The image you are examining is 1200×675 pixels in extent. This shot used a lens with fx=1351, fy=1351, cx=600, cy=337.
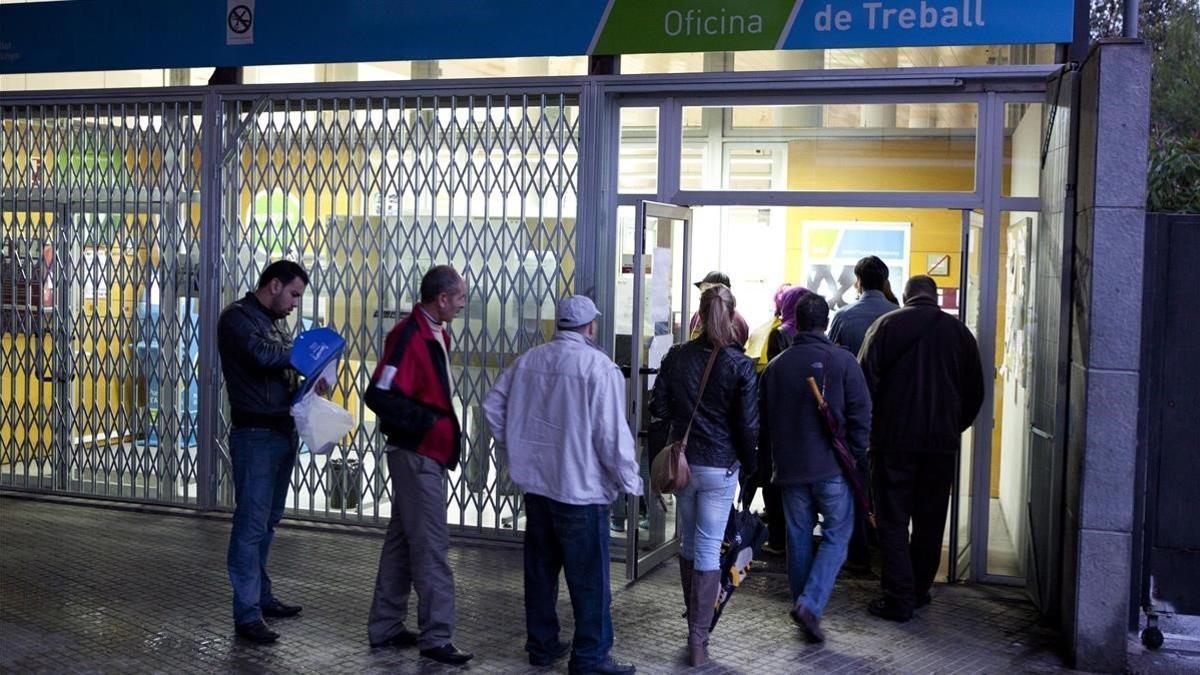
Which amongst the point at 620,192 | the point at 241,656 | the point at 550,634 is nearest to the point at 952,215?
the point at 620,192

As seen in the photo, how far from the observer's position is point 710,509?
621cm

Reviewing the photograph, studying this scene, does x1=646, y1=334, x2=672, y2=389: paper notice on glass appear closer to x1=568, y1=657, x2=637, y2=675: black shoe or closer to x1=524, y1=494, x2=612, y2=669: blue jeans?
x1=524, y1=494, x2=612, y2=669: blue jeans

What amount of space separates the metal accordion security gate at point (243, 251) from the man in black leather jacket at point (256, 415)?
2.61 m

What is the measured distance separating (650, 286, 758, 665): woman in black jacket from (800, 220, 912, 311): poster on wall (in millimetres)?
3944

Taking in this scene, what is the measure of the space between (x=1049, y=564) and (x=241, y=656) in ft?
13.5

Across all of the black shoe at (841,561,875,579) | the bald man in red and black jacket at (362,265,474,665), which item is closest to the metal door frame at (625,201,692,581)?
the black shoe at (841,561,875,579)

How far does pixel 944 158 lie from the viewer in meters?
8.12

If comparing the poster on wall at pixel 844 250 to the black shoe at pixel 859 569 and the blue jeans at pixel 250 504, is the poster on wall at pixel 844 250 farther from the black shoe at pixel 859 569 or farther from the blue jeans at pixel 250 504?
the blue jeans at pixel 250 504

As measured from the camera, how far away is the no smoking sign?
30.9 ft

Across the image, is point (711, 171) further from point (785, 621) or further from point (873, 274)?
point (785, 621)

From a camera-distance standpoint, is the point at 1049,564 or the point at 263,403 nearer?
the point at 263,403

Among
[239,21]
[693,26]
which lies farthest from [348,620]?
[239,21]

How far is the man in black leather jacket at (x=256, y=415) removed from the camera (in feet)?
20.7

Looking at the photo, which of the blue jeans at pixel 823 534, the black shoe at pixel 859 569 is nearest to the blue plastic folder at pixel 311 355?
the blue jeans at pixel 823 534
